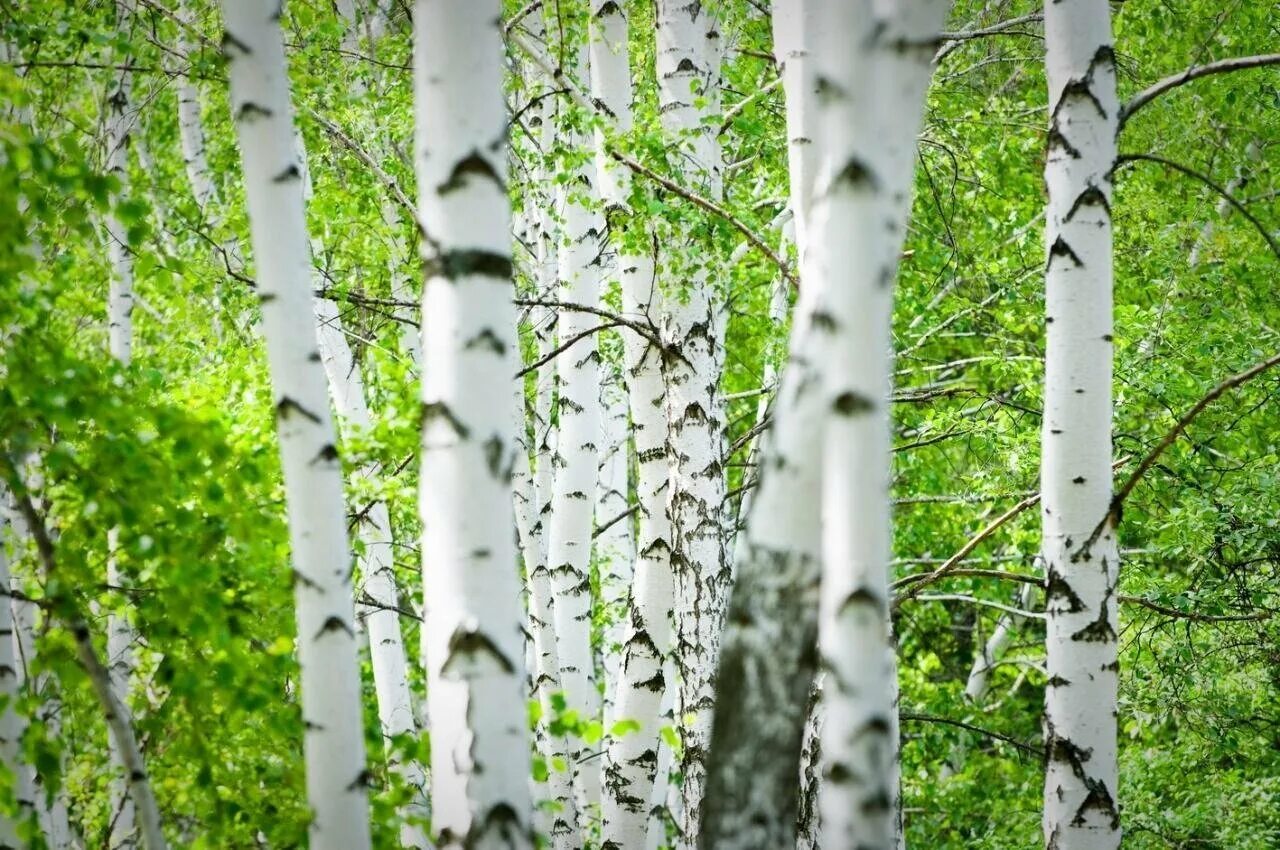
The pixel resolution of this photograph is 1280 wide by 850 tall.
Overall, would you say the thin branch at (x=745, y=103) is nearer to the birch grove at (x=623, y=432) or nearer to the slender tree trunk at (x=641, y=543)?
the birch grove at (x=623, y=432)

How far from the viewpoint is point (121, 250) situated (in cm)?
706

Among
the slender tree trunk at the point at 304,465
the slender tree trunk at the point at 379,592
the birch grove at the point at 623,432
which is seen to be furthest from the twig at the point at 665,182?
the slender tree trunk at the point at 379,592

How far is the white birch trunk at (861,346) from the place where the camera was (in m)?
2.25

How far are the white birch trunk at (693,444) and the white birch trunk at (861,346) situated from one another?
2648 millimetres

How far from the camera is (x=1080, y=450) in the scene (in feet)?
12.2

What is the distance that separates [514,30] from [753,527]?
14.1 feet

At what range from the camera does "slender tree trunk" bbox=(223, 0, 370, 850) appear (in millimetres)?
2809

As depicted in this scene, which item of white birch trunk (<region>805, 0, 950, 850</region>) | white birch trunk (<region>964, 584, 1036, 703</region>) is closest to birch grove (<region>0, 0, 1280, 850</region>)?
white birch trunk (<region>805, 0, 950, 850</region>)

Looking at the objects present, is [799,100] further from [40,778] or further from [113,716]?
[40,778]

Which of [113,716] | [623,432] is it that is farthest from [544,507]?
[113,716]

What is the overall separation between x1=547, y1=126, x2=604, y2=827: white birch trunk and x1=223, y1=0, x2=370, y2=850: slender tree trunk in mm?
3199

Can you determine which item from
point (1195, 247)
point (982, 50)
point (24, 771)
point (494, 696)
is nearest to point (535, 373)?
point (982, 50)

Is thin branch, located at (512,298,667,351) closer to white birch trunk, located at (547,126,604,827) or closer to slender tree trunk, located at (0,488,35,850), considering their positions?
white birch trunk, located at (547,126,604,827)

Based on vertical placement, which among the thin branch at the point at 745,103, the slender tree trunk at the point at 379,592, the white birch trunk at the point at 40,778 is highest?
the thin branch at the point at 745,103
